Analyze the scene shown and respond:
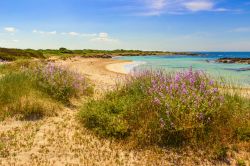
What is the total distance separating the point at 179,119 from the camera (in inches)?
267

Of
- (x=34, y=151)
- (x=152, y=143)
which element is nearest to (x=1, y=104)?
(x=34, y=151)

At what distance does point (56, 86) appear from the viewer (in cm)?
1104

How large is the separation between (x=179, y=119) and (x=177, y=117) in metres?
0.15

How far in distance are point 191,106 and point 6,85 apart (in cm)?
674

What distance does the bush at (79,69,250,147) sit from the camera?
22.4 ft

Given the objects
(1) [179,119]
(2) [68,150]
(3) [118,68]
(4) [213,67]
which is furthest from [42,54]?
(1) [179,119]

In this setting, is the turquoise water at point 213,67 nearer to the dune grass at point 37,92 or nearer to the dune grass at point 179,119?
the dune grass at point 179,119

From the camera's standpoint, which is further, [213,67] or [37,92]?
[213,67]

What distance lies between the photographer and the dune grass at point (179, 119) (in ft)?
22.4

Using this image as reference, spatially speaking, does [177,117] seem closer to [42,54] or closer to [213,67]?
[213,67]

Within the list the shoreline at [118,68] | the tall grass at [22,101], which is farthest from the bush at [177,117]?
the shoreline at [118,68]

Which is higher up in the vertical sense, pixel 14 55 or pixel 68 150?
pixel 14 55

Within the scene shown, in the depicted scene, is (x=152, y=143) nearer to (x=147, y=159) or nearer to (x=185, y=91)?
(x=147, y=159)

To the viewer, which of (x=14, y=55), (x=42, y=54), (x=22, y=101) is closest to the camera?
(x=22, y=101)
